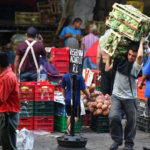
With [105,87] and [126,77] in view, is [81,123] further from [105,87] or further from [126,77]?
[126,77]

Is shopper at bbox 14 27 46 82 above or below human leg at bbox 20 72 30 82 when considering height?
above

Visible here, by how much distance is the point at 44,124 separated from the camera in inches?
353

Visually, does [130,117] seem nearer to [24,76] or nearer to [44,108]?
[44,108]

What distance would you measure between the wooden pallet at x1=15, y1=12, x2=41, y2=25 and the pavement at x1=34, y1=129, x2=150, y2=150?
7475 mm

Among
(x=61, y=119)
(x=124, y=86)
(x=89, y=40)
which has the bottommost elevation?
(x=61, y=119)

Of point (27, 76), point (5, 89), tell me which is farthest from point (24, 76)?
point (5, 89)

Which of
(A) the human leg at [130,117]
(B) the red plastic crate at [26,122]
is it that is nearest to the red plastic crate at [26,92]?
(B) the red plastic crate at [26,122]

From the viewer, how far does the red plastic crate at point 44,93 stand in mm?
8883

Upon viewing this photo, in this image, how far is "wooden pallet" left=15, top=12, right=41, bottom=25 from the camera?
1571 centimetres

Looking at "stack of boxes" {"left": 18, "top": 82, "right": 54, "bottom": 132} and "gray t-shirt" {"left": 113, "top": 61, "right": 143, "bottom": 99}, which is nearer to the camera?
"gray t-shirt" {"left": 113, "top": 61, "right": 143, "bottom": 99}

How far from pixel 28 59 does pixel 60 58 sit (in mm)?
2786

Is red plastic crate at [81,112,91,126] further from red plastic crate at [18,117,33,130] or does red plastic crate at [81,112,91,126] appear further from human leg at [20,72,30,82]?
human leg at [20,72,30,82]

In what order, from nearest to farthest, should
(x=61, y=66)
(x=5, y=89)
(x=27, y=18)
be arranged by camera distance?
(x=5, y=89) < (x=61, y=66) < (x=27, y=18)

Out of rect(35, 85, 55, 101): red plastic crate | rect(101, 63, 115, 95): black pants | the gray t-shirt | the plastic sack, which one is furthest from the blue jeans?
the gray t-shirt
